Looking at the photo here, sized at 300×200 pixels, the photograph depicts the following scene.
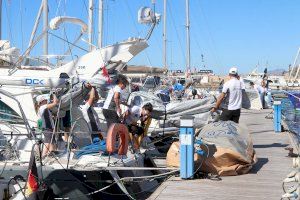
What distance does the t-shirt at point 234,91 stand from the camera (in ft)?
33.8

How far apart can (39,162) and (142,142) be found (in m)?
2.98

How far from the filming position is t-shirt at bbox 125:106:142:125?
10.6 m

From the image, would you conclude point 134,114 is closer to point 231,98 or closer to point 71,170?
point 231,98

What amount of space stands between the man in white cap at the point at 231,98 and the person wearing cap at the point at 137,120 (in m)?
1.38

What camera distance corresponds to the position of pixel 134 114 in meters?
11.1

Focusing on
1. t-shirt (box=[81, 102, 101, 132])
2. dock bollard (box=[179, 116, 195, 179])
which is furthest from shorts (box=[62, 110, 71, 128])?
dock bollard (box=[179, 116, 195, 179])

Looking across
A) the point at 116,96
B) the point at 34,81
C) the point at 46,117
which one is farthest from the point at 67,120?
the point at 116,96

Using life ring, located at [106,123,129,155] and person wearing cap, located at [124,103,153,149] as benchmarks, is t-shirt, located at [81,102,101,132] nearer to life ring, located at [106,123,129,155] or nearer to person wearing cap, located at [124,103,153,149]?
person wearing cap, located at [124,103,153,149]

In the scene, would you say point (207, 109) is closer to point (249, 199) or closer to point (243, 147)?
point (243, 147)

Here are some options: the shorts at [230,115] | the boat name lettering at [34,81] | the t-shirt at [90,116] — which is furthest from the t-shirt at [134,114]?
the boat name lettering at [34,81]

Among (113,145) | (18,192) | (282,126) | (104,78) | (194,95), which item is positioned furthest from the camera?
(194,95)

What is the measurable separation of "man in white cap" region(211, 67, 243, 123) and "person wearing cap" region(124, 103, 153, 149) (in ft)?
4.54

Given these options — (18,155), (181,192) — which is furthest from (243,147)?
(18,155)

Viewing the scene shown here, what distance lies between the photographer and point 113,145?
827 centimetres
